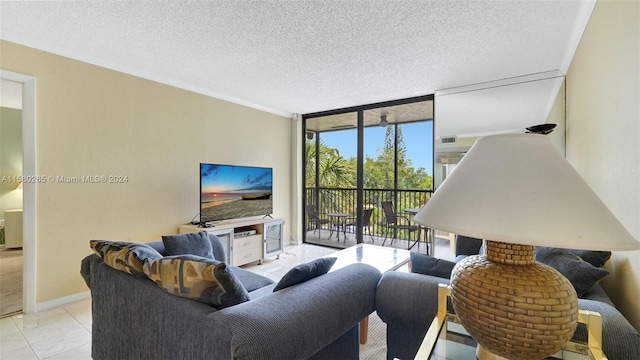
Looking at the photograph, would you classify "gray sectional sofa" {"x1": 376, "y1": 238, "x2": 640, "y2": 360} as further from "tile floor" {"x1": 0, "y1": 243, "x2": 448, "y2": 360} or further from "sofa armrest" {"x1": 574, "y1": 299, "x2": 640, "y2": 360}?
"tile floor" {"x1": 0, "y1": 243, "x2": 448, "y2": 360}

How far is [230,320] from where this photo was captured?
100 centimetres

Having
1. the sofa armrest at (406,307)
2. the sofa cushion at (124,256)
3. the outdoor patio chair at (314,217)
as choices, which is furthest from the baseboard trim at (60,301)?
the outdoor patio chair at (314,217)

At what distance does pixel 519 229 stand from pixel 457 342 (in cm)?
72

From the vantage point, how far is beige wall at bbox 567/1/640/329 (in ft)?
3.92

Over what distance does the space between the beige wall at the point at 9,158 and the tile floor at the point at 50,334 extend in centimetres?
381

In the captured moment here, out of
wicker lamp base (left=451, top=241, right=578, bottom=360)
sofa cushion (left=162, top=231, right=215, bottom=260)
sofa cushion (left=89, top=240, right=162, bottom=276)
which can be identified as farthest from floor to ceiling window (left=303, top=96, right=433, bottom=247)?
wicker lamp base (left=451, top=241, right=578, bottom=360)

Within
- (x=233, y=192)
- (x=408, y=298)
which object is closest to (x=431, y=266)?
(x=408, y=298)

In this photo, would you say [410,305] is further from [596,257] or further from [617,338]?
[596,257]

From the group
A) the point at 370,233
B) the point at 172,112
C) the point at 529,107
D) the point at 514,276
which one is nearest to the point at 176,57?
the point at 172,112

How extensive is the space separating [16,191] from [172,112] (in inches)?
158

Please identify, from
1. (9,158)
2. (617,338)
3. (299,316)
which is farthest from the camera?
(9,158)

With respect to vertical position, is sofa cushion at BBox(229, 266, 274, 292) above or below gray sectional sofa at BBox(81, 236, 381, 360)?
below

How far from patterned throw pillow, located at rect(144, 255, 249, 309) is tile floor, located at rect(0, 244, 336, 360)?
1369mm

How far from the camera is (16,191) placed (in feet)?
16.2
